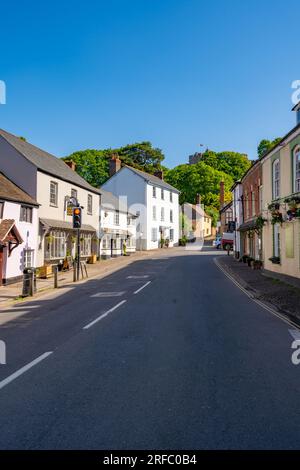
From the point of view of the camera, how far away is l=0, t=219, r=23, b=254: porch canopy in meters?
19.7

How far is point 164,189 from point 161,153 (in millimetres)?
28494

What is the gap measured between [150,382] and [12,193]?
63.4 ft

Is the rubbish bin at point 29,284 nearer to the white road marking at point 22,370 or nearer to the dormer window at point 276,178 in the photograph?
the white road marking at point 22,370

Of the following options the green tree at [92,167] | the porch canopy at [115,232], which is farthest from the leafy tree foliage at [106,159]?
the porch canopy at [115,232]

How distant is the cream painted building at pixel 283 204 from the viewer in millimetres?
17750

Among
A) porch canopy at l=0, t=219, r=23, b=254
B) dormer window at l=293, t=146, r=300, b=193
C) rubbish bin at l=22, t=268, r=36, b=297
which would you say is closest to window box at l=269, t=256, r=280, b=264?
dormer window at l=293, t=146, r=300, b=193

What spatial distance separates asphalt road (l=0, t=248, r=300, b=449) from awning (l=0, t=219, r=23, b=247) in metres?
8.80

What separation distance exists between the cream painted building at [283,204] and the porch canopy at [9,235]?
14026mm

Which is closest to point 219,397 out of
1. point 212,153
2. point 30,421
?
point 30,421

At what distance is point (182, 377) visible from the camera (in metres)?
6.10

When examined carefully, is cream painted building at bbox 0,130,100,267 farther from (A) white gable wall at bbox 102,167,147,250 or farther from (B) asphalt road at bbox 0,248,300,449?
(A) white gable wall at bbox 102,167,147,250

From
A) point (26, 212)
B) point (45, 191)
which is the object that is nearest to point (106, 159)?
point (45, 191)
